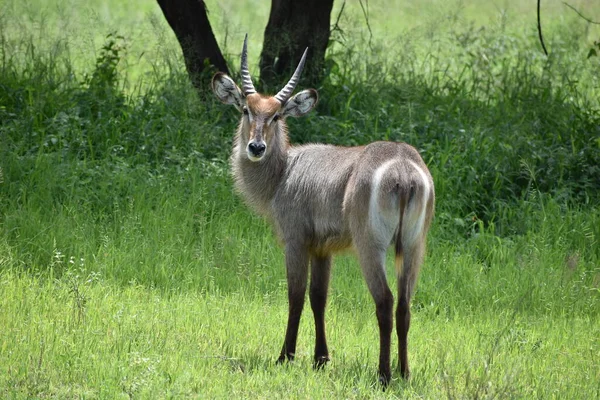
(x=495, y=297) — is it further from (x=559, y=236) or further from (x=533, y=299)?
(x=559, y=236)

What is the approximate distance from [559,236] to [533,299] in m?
0.94

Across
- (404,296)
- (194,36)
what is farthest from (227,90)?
(194,36)

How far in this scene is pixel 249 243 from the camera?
6660 millimetres

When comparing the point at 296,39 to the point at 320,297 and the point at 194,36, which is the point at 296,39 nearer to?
the point at 194,36

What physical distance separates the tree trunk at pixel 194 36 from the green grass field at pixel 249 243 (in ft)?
0.81

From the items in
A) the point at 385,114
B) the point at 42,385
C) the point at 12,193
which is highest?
the point at 385,114

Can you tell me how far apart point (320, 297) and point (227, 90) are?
143 centimetres

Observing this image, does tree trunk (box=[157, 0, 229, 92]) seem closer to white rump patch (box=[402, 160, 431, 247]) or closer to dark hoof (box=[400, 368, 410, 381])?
white rump patch (box=[402, 160, 431, 247])

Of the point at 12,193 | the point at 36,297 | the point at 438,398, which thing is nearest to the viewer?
the point at 438,398

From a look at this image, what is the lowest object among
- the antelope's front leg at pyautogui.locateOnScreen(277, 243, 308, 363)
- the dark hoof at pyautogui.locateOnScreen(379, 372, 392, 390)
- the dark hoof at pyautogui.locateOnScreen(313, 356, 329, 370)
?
the dark hoof at pyautogui.locateOnScreen(313, 356, 329, 370)

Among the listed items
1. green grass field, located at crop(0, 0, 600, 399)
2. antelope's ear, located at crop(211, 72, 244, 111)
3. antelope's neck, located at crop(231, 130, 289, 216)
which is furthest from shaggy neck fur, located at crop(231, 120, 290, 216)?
green grass field, located at crop(0, 0, 600, 399)

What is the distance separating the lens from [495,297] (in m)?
6.16

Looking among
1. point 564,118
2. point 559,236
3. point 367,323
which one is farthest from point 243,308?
point 564,118

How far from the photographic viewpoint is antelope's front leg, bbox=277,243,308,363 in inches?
197
